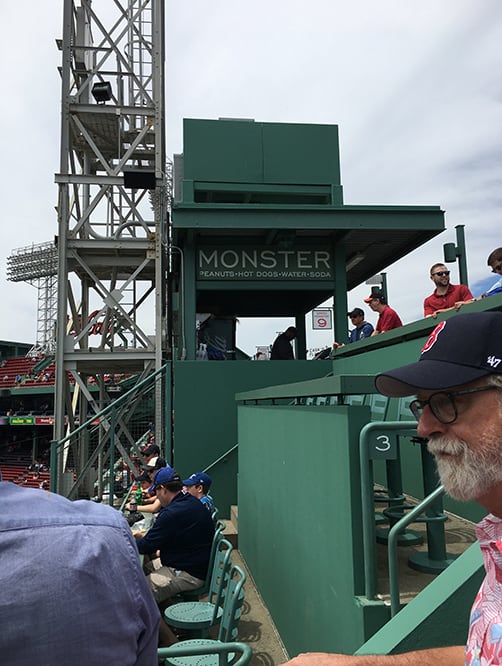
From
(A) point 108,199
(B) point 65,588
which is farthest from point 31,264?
(B) point 65,588

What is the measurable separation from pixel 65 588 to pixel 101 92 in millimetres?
11313

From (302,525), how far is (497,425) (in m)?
2.82

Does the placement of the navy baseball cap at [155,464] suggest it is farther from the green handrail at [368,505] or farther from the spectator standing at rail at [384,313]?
the green handrail at [368,505]

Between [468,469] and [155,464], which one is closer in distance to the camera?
[468,469]

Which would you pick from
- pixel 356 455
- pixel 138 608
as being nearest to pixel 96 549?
pixel 138 608

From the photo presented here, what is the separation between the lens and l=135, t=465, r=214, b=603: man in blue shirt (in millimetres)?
4359

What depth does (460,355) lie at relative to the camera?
118cm

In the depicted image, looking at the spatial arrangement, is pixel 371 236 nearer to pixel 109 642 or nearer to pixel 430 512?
pixel 430 512

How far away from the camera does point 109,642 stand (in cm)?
95

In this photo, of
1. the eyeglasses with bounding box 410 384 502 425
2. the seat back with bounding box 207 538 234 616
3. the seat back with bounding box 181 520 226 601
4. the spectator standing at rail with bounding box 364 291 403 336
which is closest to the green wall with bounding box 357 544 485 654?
the eyeglasses with bounding box 410 384 502 425

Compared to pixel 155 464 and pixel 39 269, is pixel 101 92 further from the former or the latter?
pixel 39 269

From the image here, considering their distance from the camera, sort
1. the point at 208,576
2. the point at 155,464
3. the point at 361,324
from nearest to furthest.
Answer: the point at 208,576, the point at 155,464, the point at 361,324

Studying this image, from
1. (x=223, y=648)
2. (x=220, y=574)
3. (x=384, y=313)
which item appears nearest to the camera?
(x=223, y=648)

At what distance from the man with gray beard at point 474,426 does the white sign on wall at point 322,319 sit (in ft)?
30.3
